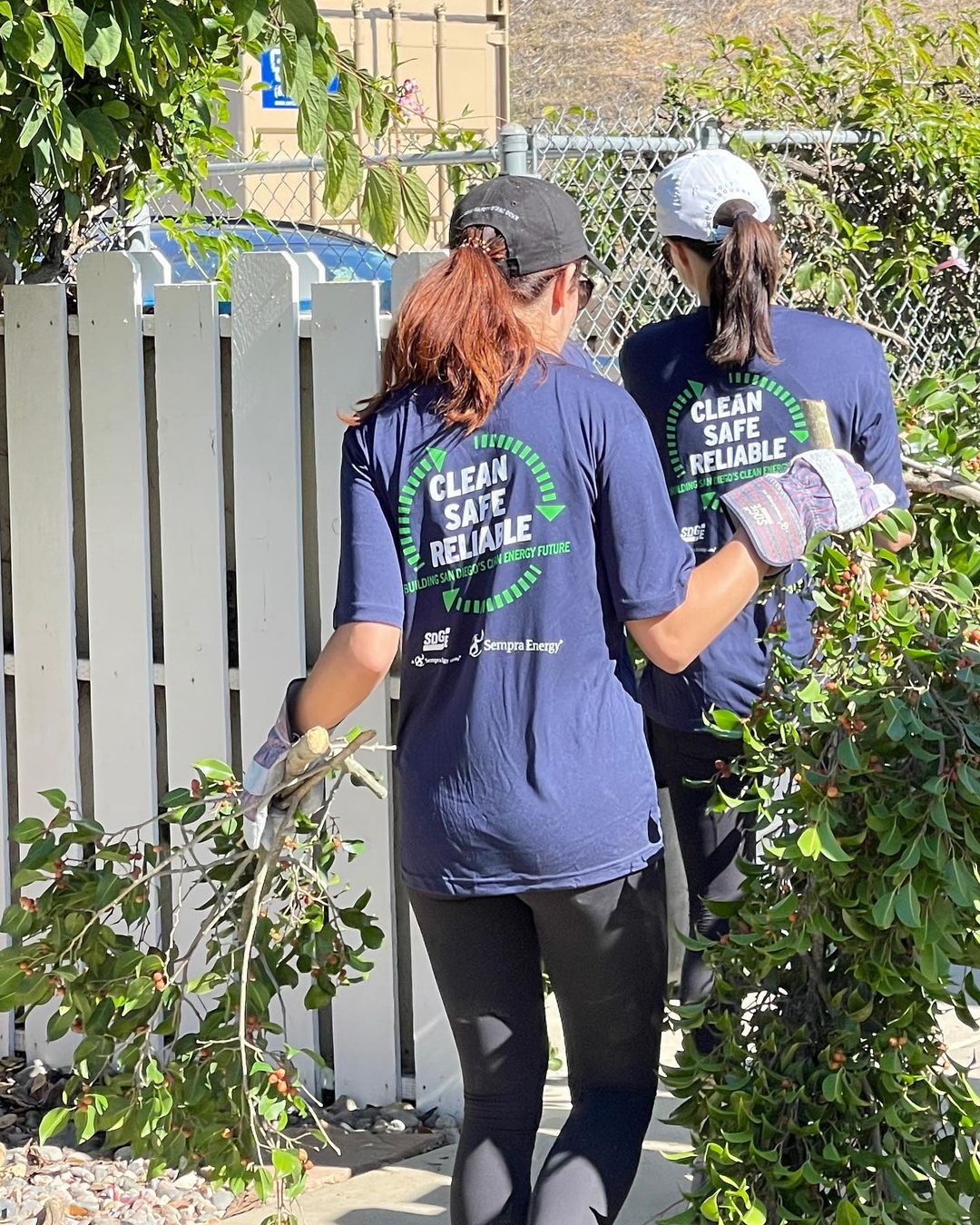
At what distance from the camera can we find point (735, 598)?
2.14 meters

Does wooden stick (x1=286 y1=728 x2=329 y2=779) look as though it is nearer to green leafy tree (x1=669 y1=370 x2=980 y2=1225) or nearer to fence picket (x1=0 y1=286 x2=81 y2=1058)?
green leafy tree (x1=669 y1=370 x2=980 y2=1225)

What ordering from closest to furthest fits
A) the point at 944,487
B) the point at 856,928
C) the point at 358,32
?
the point at 856,928, the point at 944,487, the point at 358,32

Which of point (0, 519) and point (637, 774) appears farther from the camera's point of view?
point (0, 519)

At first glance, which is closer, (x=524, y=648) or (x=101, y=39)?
(x=524, y=648)

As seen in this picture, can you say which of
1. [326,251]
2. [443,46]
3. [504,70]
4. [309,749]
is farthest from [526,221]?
[504,70]

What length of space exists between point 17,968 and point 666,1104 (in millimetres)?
1519

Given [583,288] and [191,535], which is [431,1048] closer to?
[191,535]

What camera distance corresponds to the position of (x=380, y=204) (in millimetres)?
3148

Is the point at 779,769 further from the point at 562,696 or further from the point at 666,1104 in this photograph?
the point at 666,1104

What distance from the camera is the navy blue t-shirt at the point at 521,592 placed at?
6.87 ft

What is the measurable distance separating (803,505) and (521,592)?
1.39 ft

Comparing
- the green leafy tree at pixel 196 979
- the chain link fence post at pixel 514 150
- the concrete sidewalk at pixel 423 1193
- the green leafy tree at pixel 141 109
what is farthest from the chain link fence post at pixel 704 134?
the concrete sidewalk at pixel 423 1193

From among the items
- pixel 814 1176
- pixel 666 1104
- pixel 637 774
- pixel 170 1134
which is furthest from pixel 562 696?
pixel 666 1104

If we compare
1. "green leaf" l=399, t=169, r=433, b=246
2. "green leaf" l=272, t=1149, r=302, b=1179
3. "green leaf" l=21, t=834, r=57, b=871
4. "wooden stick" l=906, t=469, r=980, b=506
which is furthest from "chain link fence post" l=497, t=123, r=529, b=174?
"green leaf" l=272, t=1149, r=302, b=1179
